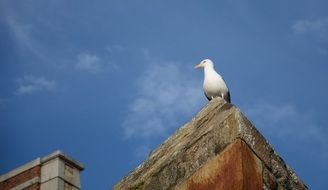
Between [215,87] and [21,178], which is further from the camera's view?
[21,178]

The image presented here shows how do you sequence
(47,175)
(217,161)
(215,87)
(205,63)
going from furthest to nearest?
(205,63)
(47,175)
(215,87)
(217,161)

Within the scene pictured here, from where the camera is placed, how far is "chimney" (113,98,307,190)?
9.18 feet

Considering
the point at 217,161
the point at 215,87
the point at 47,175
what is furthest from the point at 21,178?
the point at 217,161

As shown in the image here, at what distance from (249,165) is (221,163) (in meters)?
0.14

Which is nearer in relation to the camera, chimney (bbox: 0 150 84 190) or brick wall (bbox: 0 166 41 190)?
chimney (bbox: 0 150 84 190)

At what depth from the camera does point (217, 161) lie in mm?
2910

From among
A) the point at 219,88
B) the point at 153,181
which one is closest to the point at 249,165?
the point at 153,181

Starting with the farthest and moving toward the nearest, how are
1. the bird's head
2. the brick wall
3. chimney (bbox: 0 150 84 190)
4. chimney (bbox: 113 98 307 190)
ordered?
1. the bird's head
2. the brick wall
3. chimney (bbox: 0 150 84 190)
4. chimney (bbox: 113 98 307 190)

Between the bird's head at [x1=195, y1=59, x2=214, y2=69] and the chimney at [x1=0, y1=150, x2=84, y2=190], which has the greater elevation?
the bird's head at [x1=195, y1=59, x2=214, y2=69]

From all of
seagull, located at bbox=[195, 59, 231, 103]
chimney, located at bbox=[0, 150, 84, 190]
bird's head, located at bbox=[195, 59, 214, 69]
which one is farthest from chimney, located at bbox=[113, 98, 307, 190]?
bird's head, located at bbox=[195, 59, 214, 69]

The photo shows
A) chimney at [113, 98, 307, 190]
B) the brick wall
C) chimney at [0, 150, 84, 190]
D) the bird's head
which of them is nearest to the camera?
chimney at [113, 98, 307, 190]

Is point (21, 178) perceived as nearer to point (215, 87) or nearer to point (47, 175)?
point (47, 175)

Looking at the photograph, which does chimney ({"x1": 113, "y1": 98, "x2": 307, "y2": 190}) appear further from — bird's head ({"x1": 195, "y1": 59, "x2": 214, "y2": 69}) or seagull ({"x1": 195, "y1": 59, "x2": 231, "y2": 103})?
bird's head ({"x1": 195, "y1": 59, "x2": 214, "y2": 69})

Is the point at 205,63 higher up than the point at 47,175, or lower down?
higher up
